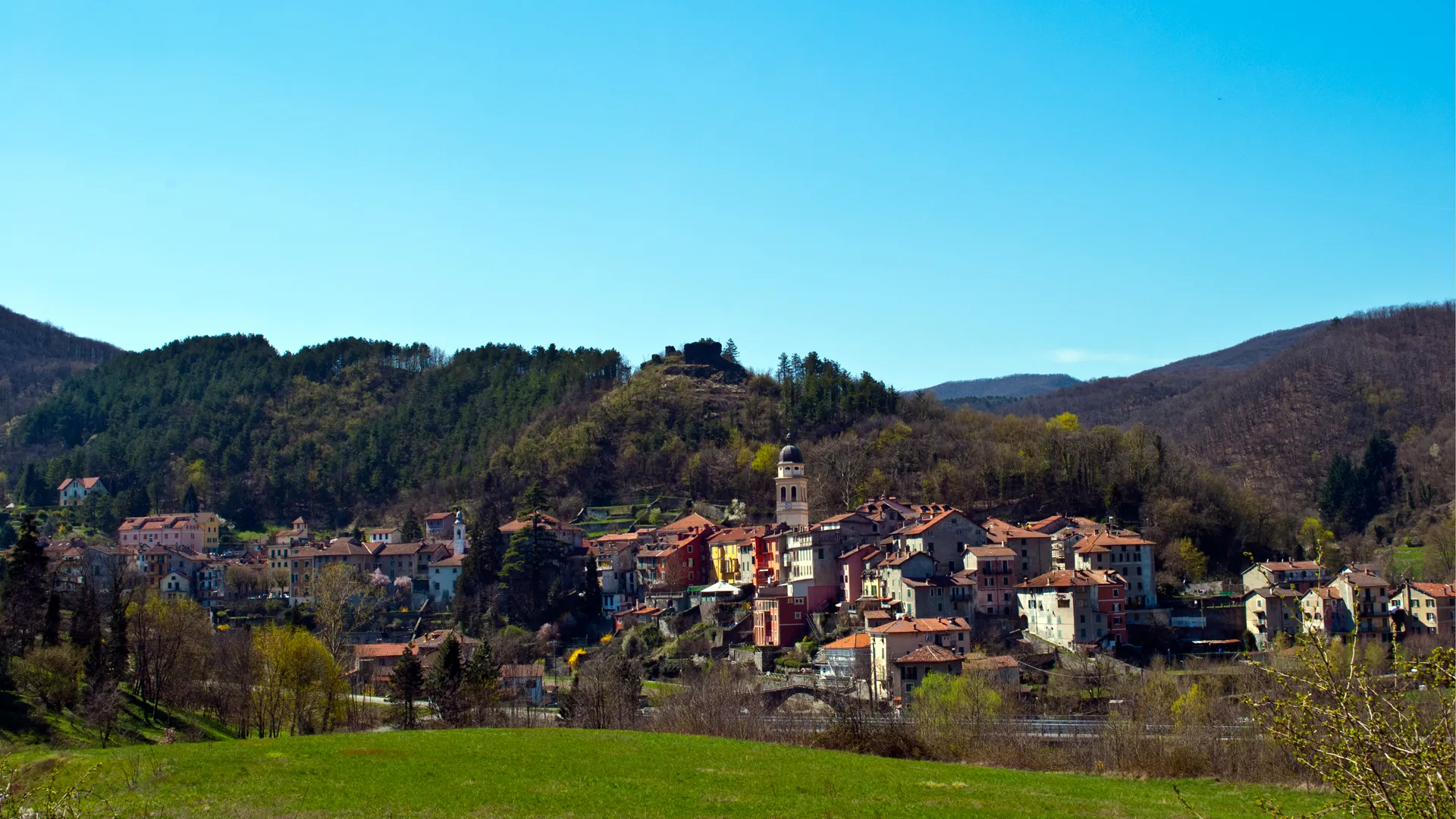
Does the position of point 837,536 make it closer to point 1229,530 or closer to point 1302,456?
point 1229,530

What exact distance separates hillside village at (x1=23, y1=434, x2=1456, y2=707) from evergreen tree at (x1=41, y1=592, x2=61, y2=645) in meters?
4.22

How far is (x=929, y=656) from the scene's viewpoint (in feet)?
182

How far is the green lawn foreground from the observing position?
22.6 metres

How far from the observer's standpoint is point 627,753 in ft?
Answer: 95.8

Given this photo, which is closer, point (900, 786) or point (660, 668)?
point (900, 786)

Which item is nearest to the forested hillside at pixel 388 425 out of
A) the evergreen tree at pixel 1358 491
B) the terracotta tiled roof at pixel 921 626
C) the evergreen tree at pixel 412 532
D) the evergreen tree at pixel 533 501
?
the evergreen tree at pixel 412 532

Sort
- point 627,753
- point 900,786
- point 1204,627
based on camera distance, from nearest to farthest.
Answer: point 900,786, point 627,753, point 1204,627

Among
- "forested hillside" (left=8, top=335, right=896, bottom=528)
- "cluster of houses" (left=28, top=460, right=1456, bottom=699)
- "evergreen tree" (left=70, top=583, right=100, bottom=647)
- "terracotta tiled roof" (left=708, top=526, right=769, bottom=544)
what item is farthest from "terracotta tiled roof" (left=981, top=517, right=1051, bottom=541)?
"evergreen tree" (left=70, top=583, right=100, bottom=647)

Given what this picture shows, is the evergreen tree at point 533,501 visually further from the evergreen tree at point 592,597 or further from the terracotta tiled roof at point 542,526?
the evergreen tree at point 592,597

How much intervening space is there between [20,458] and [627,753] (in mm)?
147193

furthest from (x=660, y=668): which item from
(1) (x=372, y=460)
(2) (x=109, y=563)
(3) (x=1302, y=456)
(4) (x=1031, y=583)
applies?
(3) (x=1302, y=456)

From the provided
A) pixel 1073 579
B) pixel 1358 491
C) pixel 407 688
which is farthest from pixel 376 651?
pixel 1358 491

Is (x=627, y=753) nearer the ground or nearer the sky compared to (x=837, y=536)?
nearer the ground

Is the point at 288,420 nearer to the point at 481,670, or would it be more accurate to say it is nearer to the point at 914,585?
the point at 914,585
